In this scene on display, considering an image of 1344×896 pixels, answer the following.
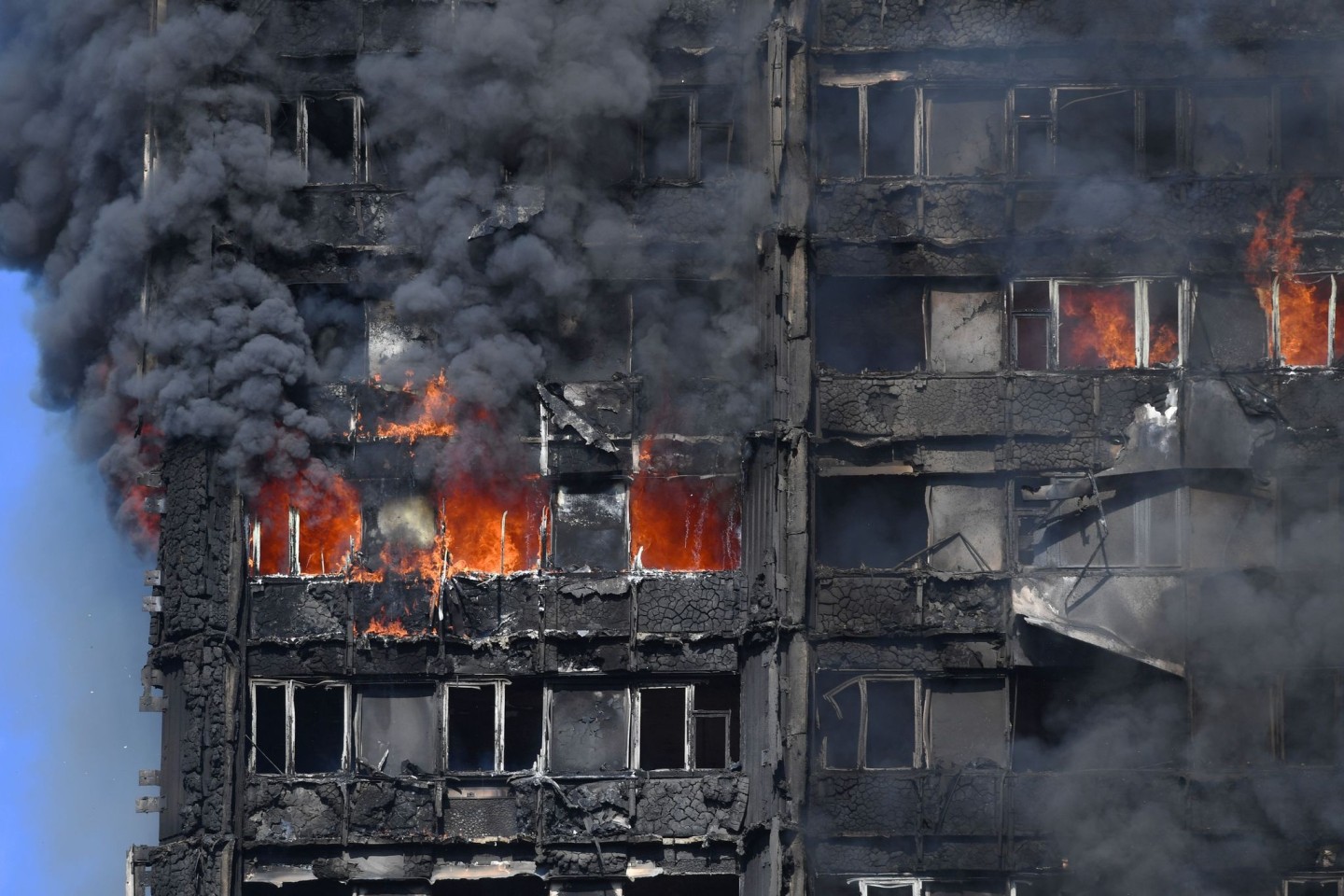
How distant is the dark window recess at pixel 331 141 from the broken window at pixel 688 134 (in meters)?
4.24

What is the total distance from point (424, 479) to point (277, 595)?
2.65 meters

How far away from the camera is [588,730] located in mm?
20062

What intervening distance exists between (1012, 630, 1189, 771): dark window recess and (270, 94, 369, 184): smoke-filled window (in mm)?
11675

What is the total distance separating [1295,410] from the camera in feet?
64.5

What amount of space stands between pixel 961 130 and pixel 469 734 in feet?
36.3

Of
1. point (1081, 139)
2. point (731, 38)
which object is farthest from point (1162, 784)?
point (731, 38)

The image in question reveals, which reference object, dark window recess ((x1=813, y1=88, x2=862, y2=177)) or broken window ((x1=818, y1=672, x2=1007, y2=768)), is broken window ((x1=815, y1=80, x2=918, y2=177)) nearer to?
dark window recess ((x1=813, y1=88, x2=862, y2=177))

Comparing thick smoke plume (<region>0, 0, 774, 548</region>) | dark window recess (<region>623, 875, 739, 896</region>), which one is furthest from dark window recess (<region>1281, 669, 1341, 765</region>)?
thick smoke plume (<region>0, 0, 774, 548</region>)

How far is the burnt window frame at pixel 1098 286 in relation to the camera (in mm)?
19906

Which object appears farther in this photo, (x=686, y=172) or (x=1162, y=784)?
(x=686, y=172)

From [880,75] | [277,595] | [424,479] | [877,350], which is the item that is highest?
[880,75]

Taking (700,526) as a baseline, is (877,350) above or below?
above

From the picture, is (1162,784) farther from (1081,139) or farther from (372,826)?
(372,826)

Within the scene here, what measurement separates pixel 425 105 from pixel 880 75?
6425 mm
